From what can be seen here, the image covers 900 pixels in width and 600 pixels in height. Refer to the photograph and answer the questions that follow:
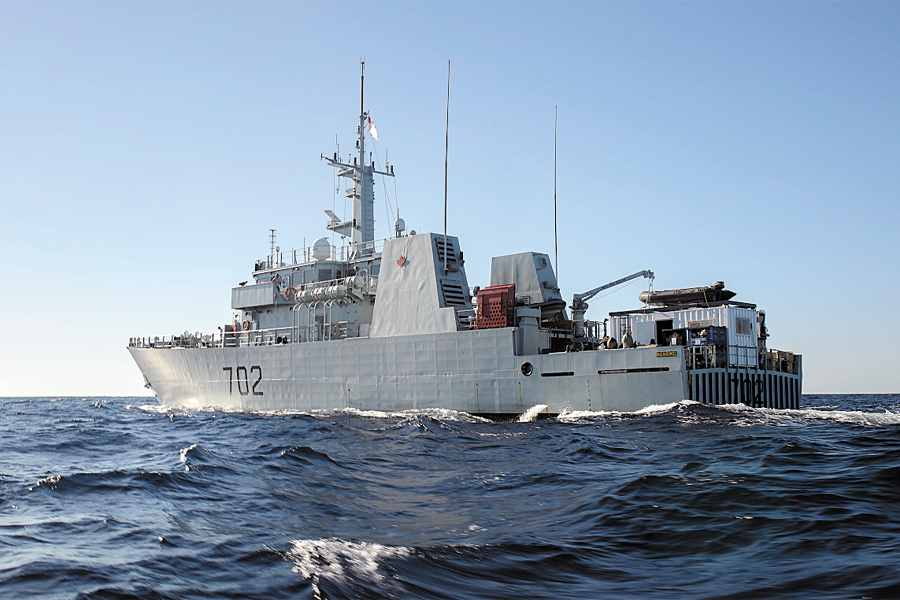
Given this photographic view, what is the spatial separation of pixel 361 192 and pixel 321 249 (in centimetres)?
356

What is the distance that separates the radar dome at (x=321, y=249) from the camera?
31734 mm

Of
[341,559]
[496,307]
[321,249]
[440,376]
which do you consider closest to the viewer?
[341,559]

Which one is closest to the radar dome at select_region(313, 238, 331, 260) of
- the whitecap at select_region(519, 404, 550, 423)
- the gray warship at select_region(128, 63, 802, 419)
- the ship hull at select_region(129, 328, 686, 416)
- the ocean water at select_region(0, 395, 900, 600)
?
the gray warship at select_region(128, 63, 802, 419)

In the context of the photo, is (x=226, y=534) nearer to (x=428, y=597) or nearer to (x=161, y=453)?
(x=428, y=597)

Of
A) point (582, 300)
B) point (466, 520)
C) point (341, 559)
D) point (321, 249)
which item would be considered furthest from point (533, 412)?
point (341, 559)

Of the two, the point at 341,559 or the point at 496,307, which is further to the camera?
the point at 496,307

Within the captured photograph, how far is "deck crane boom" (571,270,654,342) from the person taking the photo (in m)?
25.1

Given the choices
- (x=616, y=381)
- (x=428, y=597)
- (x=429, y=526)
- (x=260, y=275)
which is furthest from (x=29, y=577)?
(x=260, y=275)

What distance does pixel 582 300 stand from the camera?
2588cm

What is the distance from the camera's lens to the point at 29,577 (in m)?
5.00

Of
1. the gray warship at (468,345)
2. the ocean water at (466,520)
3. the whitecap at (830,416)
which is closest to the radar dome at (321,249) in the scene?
the gray warship at (468,345)

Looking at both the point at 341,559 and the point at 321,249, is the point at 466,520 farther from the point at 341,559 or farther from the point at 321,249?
the point at 321,249

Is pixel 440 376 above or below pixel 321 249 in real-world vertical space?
below

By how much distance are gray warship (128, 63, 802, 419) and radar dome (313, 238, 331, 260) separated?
0.09 metres
